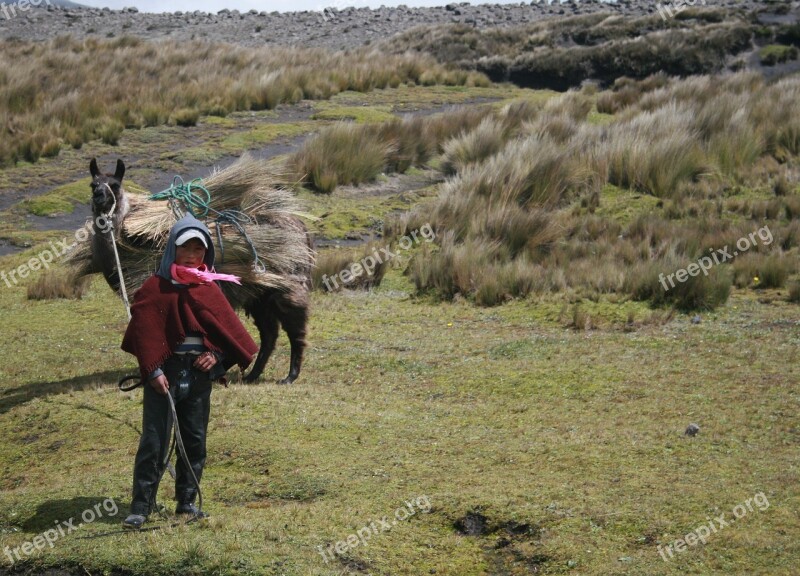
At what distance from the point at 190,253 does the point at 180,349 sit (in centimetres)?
55

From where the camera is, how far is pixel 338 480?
6.45 meters

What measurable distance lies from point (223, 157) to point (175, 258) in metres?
13.9

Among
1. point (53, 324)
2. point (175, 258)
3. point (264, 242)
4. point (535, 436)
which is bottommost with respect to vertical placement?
point (53, 324)

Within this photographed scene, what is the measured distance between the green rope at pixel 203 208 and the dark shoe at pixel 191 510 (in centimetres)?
318

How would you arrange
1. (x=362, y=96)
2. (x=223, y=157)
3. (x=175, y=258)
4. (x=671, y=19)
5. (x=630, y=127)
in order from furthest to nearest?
(x=671, y=19)
(x=362, y=96)
(x=223, y=157)
(x=630, y=127)
(x=175, y=258)

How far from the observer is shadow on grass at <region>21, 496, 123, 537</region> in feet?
19.7

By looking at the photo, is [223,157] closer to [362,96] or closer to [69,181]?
[69,181]

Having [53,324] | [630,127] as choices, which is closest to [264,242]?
[53,324]
